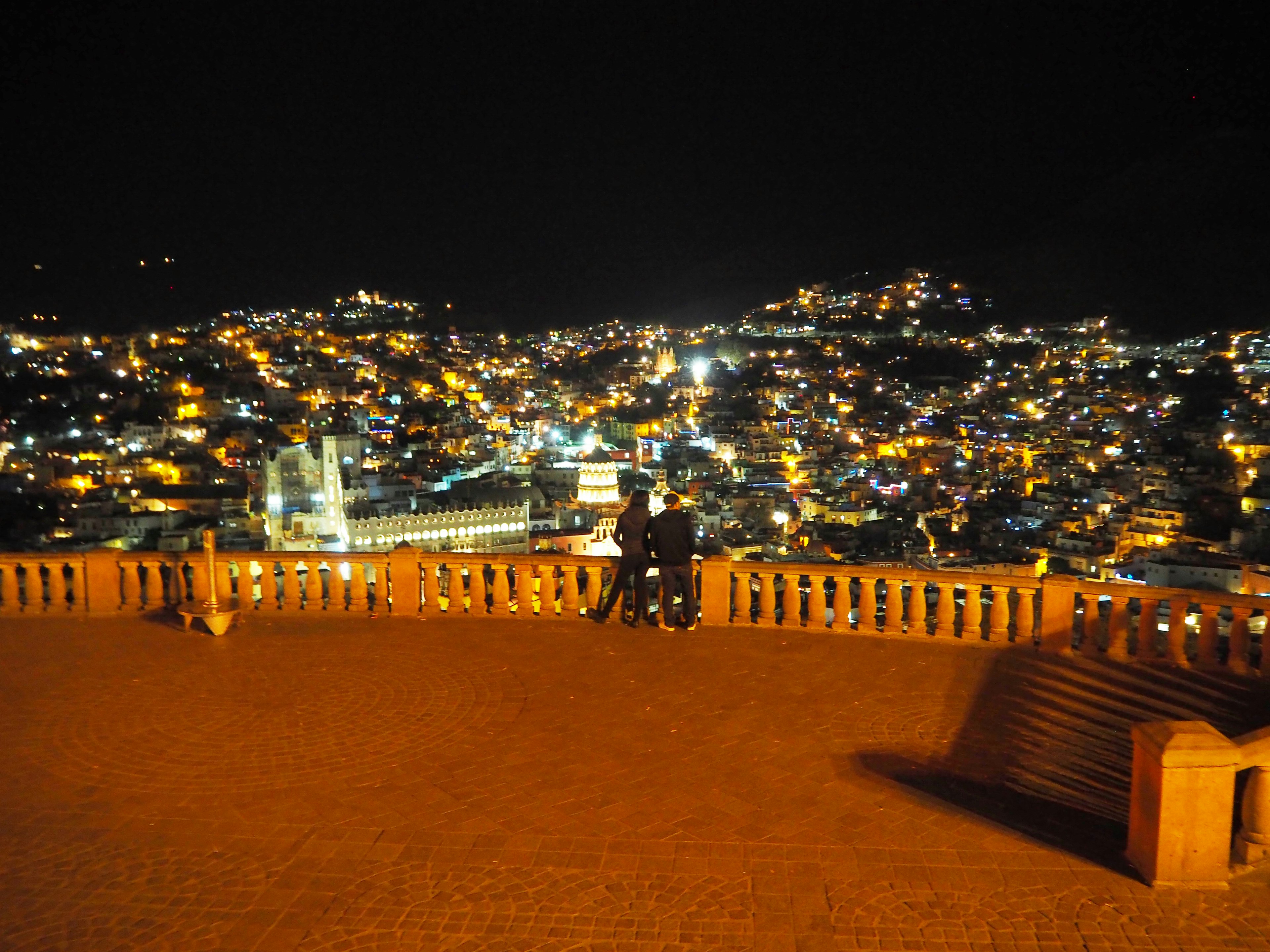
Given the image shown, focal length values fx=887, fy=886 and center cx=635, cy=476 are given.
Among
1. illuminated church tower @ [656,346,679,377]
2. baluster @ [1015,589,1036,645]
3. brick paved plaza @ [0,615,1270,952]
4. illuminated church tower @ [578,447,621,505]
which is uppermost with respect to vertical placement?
illuminated church tower @ [656,346,679,377]

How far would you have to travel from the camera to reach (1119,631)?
7.96 m

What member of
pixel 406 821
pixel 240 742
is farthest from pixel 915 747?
pixel 240 742

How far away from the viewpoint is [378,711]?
666 centimetres

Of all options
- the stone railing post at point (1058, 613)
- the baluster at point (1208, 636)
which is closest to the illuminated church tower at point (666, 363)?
the stone railing post at point (1058, 613)

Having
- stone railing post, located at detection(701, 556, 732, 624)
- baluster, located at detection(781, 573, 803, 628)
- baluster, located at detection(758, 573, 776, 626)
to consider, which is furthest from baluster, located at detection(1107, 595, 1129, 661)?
stone railing post, located at detection(701, 556, 732, 624)

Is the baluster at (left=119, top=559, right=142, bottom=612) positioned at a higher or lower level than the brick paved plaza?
higher

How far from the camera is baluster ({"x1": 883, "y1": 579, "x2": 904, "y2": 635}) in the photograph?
861 cm

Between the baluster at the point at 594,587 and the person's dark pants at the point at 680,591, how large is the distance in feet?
2.33

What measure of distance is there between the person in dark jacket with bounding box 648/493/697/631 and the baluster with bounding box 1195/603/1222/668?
4498mm

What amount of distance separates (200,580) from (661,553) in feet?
15.9

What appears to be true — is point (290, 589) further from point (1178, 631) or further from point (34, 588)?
point (1178, 631)

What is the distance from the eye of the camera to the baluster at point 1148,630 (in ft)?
25.6

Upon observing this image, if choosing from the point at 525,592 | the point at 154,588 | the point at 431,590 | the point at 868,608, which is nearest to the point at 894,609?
the point at 868,608

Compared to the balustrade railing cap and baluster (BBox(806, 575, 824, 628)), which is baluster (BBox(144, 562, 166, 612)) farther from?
the balustrade railing cap
